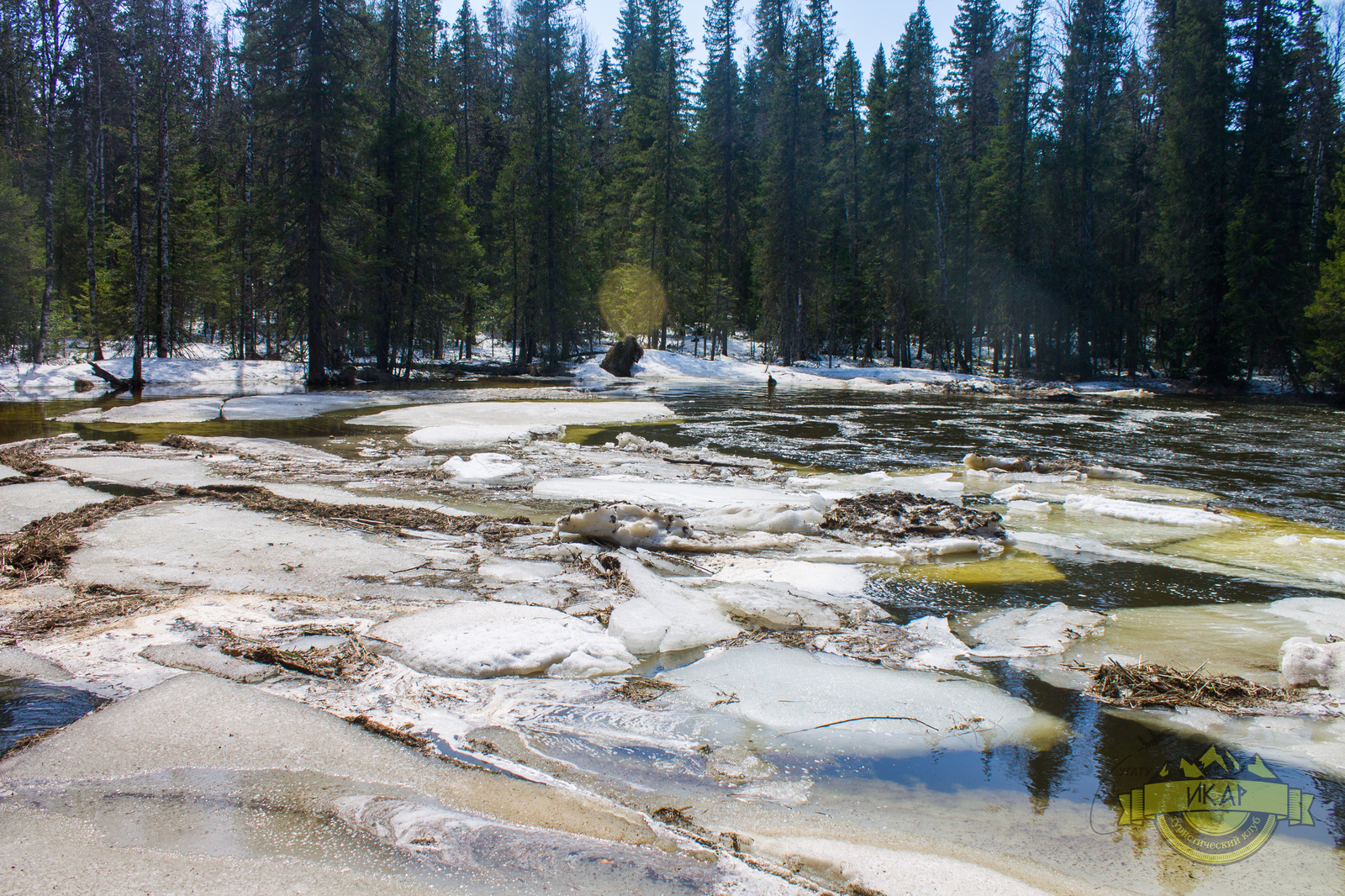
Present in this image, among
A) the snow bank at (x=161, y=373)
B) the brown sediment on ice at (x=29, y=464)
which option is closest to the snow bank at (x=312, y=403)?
the snow bank at (x=161, y=373)

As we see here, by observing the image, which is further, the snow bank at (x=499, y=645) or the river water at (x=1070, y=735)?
the snow bank at (x=499, y=645)

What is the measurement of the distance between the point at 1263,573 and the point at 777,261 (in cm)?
2999

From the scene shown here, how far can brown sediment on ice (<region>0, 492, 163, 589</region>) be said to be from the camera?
483 centimetres

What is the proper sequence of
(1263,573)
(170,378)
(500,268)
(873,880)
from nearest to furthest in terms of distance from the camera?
(873,880)
(1263,573)
(170,378)
(500,268)

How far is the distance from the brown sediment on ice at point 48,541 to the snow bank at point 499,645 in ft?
8.71

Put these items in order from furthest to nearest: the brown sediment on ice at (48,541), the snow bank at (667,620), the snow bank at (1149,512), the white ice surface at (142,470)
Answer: the white ice surface at (142,470) < the snow bank at (1149,512) < the brown sediment on ice at (48,541) < the snow bank at (667,620)

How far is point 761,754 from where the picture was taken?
310 cm

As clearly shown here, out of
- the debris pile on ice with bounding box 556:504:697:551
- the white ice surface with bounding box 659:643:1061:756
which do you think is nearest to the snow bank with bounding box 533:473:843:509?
the debris pile on ice with bounding box 556:504:697:551

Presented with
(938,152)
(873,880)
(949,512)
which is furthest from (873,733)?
(938,152)

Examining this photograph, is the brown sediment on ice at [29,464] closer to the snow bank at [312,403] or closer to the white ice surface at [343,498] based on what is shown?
the white ice surface at [343,498]

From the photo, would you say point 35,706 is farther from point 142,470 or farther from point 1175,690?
point 142,470

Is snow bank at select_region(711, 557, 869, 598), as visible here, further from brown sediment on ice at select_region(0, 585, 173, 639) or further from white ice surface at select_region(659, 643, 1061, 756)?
brown sediment on ice at select_region(0, 585, 173, 639)

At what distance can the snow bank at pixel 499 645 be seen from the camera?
12.3 feet

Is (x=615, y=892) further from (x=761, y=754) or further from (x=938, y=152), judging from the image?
(x=938, y=152)
